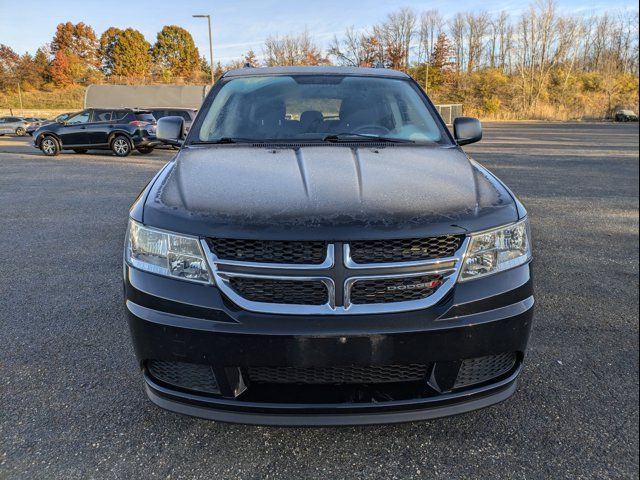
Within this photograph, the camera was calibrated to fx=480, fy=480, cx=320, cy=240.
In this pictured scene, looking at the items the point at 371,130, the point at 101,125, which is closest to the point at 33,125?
the point at 101,125

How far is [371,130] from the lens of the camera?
9.89ft

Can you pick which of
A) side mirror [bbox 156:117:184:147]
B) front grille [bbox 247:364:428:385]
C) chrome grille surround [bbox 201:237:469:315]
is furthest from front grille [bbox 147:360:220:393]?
side mirror [bbox 156:117:184:147]

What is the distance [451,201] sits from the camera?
6.37 feet

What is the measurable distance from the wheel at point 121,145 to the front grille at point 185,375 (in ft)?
50.8

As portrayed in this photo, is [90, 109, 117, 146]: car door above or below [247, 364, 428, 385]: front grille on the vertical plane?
above

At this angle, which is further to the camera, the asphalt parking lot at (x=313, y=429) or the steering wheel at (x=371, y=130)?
the steering wheel at (x=371, y=130)

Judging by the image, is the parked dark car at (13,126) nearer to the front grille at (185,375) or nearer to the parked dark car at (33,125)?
the parked dark car at (33,125)

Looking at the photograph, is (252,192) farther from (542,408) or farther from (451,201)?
(542,408)

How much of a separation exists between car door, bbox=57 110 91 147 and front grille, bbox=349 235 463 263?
16857 mm

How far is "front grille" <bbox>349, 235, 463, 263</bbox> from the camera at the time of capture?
1737mm

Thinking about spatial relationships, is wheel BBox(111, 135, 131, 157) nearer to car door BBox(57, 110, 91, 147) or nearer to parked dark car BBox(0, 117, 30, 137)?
car door BBox(57, 110, 91, 147)

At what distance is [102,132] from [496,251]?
1654 centimetres

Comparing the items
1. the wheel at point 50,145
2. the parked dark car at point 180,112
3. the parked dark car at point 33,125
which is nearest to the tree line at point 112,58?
the parked dark car at point 33,125

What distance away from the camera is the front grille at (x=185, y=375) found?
1.84 metres
